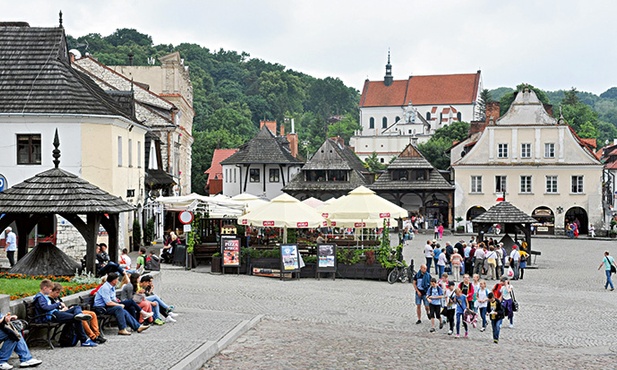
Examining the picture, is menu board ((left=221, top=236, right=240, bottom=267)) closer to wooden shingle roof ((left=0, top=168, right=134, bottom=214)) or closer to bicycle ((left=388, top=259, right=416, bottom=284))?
bicycle ((left=388, top=259, right=416, bottom=284))

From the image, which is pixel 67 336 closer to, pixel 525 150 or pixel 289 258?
pixel 289 258

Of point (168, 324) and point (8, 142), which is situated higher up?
point (8, 142)

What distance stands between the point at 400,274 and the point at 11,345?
733 inches

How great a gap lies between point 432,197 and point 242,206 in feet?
106

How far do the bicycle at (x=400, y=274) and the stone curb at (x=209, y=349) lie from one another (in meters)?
11.9

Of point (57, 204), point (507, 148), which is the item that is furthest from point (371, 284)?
point (507, 148)

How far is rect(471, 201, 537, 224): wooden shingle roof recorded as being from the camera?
3775 cm

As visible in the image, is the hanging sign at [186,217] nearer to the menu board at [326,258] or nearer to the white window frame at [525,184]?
the menu board at [326,258]

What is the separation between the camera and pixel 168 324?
674 inches

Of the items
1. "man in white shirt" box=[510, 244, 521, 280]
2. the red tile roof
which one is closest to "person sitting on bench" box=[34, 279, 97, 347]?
"man in white shirt" box=[510, 244, 521, 280]

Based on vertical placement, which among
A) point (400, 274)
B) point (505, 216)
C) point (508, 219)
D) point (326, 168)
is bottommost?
point (400, 274)

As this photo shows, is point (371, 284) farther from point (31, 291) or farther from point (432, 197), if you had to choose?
point (432, 197)

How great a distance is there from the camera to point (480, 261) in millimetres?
32094

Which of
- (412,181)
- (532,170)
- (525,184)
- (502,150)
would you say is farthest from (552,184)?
(412,181)
